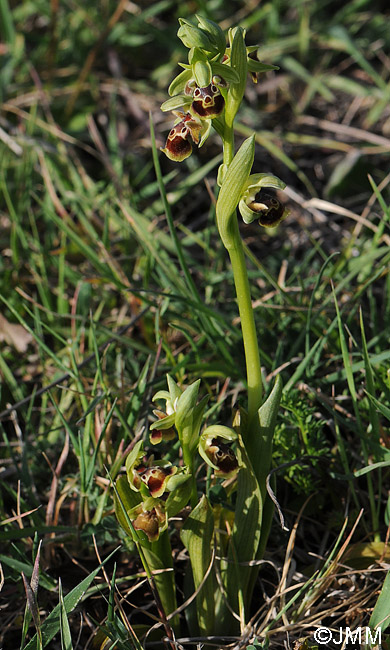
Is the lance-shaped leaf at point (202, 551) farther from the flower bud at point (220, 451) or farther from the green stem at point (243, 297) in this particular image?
the green stem at point (243, 297)

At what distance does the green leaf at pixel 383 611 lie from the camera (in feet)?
3.99

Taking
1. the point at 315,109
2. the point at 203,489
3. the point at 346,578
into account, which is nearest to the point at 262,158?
the point at 315,109

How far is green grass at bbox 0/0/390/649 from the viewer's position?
1.48 meters

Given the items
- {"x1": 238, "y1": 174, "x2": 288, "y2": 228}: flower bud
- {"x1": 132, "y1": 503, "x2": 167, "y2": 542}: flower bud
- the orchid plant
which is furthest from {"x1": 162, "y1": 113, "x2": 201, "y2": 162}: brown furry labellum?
{"x1": 132, "y1": 503, "x2": 167, "y2": 542}: flower bud

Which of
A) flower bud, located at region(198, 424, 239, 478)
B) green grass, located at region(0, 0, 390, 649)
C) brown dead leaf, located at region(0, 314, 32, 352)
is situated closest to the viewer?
flower bud, located at region(198, 424, 239, 478)

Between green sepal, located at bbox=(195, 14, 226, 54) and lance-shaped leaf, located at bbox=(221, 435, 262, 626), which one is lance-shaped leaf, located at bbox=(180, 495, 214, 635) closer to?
lance-shaped leaf, located at bbox=(221, 435, 262, 626)

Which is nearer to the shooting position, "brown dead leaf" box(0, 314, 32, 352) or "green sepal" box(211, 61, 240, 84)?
"green sepal" box(211, 61, 240, 84)

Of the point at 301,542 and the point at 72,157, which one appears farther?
the point at 72,157

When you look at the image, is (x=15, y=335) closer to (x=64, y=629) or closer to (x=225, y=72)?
(x=64, y=629)

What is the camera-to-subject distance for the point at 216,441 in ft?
3.82

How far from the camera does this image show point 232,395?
177 centimetres

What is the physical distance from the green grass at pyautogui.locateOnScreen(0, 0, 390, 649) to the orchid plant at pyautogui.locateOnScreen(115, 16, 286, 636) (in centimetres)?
11

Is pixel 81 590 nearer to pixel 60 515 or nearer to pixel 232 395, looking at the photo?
pixel 60 515

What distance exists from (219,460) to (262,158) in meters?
1.77
